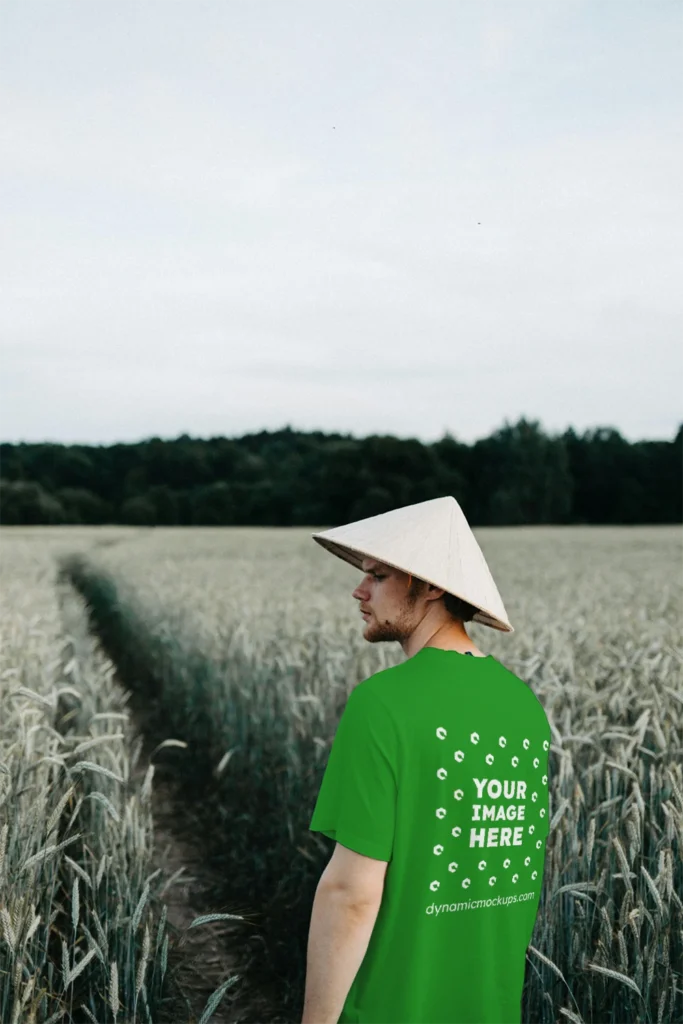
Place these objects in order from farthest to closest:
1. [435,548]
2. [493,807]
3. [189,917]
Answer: [189,917]
[435,548]
[493,807]

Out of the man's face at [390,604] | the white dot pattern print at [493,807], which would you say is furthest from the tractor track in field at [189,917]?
the man's face at [390,604]

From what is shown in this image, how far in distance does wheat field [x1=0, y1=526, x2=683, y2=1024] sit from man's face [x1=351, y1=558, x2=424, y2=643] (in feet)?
2.91

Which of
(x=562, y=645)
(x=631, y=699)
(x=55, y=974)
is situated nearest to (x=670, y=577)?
(x=562, y=645)

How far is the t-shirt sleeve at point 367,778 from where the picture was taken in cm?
Result: 148

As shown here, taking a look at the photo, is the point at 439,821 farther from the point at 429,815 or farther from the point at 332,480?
the point at 332,480

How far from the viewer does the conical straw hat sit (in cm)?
173

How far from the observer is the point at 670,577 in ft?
45.2

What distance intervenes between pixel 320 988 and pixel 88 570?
64.4ft

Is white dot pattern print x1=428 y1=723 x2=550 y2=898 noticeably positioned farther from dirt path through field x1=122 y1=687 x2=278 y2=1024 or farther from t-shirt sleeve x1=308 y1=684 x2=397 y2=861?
dirt path through field x1=122 y1=687 x2=278 y2=1024

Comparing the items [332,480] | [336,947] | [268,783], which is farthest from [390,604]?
[332,480]

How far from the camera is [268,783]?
5.04m

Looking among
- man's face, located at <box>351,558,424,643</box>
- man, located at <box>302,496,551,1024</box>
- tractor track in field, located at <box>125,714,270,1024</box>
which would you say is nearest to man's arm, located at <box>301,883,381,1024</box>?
man, located at <box>302,496,551,1024</box>

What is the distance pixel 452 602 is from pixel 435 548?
0.40ft

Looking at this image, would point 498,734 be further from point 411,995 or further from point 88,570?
point 88,570
